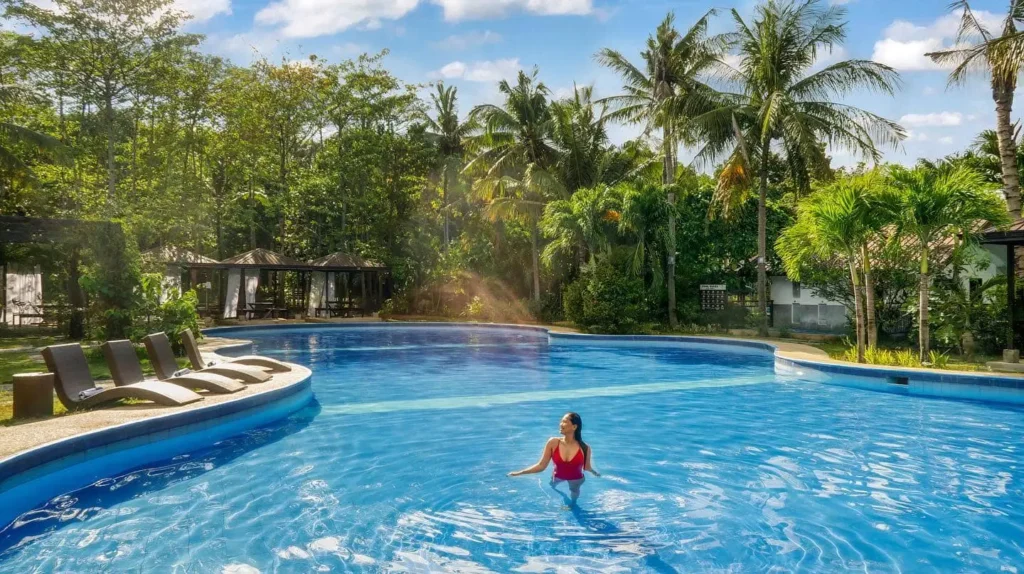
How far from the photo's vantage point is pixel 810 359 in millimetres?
14758

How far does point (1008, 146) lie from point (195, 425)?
65.1 feet

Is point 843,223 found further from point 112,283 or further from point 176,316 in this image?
point 112,283

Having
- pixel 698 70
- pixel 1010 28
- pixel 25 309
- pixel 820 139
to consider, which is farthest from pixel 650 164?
pixel 25 309

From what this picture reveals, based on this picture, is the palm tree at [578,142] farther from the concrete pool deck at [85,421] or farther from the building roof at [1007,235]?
the concrete pool deck at [85,421]

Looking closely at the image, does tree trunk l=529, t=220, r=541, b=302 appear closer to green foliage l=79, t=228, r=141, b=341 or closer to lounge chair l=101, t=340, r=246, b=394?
green foliage l=79, t=228, r=141, b=341

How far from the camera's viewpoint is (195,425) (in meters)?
8.48

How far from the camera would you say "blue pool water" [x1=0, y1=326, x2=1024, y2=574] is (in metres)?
5.34

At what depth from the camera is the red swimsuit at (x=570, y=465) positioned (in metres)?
6.52

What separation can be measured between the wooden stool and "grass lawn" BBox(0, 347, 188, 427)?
6.6 inches

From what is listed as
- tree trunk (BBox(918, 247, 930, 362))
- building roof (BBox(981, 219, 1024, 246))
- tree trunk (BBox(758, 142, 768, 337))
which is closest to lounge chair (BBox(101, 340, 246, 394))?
tree trunk (BBox(918, 247, 930, 362))

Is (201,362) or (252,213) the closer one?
(201,362)

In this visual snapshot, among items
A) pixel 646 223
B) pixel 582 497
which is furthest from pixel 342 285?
pixel 582 497

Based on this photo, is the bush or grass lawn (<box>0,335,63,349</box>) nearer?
grass lawn (<box>0,335,63,349</box>)

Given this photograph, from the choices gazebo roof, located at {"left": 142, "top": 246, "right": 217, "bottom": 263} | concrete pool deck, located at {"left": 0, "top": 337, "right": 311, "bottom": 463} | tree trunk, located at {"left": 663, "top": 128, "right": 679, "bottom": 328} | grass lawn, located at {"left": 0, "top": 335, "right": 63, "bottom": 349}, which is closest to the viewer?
A: concrete pool deck, located at {"left": 0, "top": 337, "right": 311, "bottom": 463}
